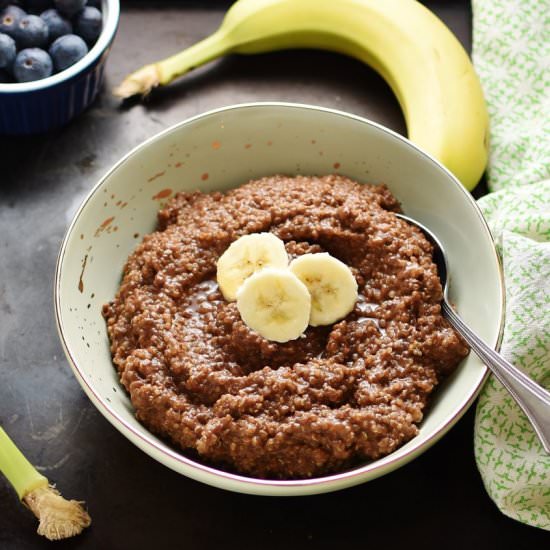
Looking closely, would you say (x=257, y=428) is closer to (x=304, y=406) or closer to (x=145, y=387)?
(x=304, y=406)

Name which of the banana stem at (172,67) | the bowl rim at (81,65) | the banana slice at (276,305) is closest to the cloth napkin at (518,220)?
the banana slice at (276,305)

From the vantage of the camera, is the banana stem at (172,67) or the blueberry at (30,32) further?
the banana stem at (172,67)

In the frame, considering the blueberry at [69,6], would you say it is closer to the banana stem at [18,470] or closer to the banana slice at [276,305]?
the banana slice at [276,305]

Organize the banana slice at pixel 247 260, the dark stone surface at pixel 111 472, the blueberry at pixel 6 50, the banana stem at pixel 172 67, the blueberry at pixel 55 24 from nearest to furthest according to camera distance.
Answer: the dark stone surface at pixel 111 472 < the banana slice at pixel 247 260 < the blueberry at pixel 6 50 < the blueberry at pixel 55 24 < the banana stem at pixel 172 67

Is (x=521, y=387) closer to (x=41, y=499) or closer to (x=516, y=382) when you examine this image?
(x=516, y=382)

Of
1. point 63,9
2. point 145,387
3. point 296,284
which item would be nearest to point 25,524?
point 145,387

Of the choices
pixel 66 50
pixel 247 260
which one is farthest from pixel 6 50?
pixel 247 260

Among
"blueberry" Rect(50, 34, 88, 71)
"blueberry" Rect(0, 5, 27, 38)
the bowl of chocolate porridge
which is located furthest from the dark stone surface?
"blueberry" Rect(0, 5, 27, 38)
